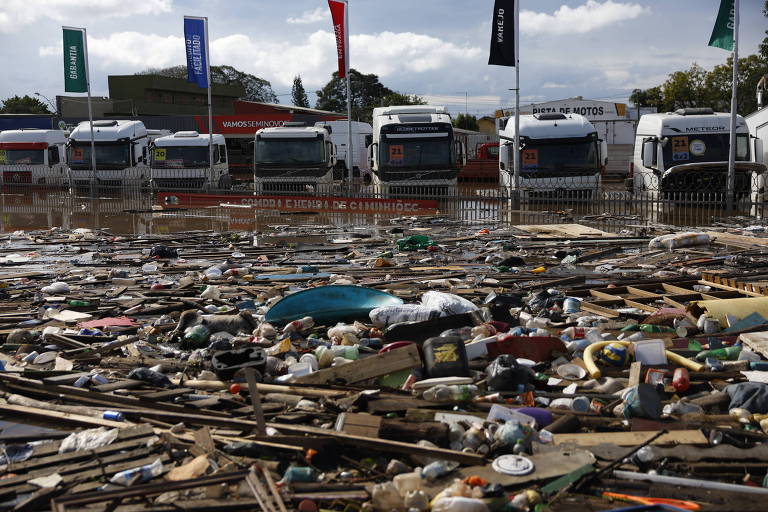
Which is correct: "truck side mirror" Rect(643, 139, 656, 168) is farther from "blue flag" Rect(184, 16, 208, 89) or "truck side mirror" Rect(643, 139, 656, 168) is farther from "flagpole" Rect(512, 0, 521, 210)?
"blue flag" Rect(184, 16, 208, 89)

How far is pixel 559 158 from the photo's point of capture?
2409 centimetres

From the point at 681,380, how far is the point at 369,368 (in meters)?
2.38

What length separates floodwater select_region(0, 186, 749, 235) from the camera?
20109 mm

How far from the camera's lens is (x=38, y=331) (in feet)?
25.0

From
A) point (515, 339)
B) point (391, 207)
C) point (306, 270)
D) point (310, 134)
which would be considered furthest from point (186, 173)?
point (515, 339)

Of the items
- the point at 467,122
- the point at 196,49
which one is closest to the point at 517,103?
the point at 196,49

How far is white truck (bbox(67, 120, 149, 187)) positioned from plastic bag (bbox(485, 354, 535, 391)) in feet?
90.4

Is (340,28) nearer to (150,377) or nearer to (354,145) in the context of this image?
(354,145)

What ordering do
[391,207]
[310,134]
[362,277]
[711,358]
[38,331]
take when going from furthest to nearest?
[310,134] → [391,207] → [362,277] → [38,331] → [711,358]

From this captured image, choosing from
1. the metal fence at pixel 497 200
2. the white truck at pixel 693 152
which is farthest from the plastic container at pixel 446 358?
the white truck at pixel 693 152

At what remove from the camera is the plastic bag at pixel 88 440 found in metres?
4.61

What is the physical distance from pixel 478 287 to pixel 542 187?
15.1m

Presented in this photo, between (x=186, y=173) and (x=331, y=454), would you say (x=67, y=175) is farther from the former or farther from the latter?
(x=331, y=454)

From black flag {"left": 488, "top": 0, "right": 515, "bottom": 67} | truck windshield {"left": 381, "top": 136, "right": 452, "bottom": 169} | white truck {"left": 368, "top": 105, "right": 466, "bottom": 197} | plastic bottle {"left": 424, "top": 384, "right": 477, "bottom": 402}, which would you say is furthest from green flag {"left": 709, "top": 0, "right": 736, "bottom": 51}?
plastic bottle {"left": 424, "top": 384, "right": 477, "bottom": 402}
